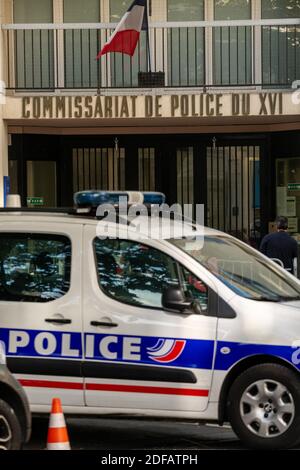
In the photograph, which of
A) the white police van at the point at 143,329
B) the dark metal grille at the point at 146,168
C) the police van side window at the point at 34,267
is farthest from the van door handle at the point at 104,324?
the dark metal grille at the point at 146,168

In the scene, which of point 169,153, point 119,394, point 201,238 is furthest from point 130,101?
point 119,394

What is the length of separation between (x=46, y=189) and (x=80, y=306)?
1080 cm

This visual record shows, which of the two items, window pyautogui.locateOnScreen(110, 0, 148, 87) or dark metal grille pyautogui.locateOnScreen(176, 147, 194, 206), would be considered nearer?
window pyautogui.locateOnScreen(110, 0, 148, 87)

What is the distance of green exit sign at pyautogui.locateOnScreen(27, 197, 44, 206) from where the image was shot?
1742 cm

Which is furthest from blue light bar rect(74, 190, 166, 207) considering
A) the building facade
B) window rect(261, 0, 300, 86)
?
window rect(261, 0, 300, 86)

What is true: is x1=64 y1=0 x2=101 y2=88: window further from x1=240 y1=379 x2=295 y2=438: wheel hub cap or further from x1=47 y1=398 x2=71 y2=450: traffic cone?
x1=47 y1=398 x2=71 y2=450: traffic cone

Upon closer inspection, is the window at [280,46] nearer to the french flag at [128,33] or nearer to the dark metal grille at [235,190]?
the dark metal grille at [235,190]

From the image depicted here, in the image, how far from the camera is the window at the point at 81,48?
16.8 metres

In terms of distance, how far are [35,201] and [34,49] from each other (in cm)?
271

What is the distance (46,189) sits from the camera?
58.6 ft

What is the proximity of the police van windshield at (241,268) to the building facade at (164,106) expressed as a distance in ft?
25.6

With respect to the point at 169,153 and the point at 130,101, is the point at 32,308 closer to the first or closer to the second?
the point at 130,101

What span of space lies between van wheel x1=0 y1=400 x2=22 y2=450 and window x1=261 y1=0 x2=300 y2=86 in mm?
11756

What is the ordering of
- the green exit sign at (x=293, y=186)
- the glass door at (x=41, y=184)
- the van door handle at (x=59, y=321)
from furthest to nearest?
the glass door at (x=41, y=184)
the green exit sign at (x=293, y=186)
the van door handle at (x=59, y=321)
